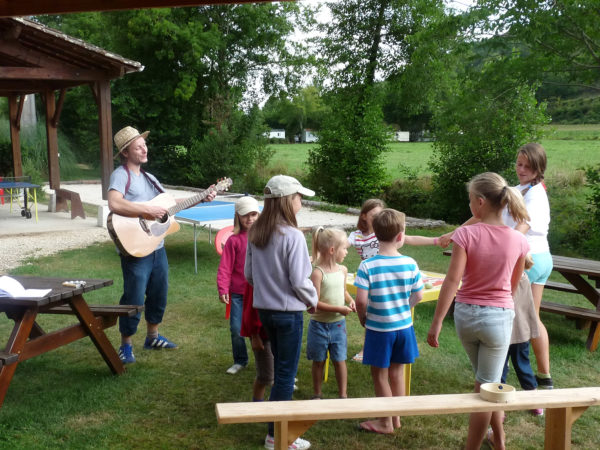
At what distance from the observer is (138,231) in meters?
4.56

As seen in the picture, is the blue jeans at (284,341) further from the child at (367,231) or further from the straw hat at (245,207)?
the child at (367,231)

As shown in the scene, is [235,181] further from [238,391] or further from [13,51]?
[238,391]

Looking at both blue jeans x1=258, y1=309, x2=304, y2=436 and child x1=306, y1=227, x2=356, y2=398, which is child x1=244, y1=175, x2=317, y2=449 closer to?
blue jeans x1=258, y1=309, x2=304, y2=436

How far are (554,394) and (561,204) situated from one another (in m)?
9.73

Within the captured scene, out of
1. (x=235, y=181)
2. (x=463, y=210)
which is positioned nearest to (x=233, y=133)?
(x=235, y=181)

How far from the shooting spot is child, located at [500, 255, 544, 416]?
145 inches

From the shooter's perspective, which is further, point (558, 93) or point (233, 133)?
point (233, 133)

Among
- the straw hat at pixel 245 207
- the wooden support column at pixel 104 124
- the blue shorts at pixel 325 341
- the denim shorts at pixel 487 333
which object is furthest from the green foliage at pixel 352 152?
the denim shorts at pixel 487 333

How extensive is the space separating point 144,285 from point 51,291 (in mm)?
817

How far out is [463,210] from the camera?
46.8 feet

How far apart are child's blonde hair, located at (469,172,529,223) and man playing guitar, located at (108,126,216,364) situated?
2473 millimetres

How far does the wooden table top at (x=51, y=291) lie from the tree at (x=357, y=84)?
506 inches

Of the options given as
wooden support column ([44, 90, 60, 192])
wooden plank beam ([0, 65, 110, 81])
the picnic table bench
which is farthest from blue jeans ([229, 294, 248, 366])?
wooden support column ([44, 90, 60, 192])

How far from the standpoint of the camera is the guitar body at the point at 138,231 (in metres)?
4.44
